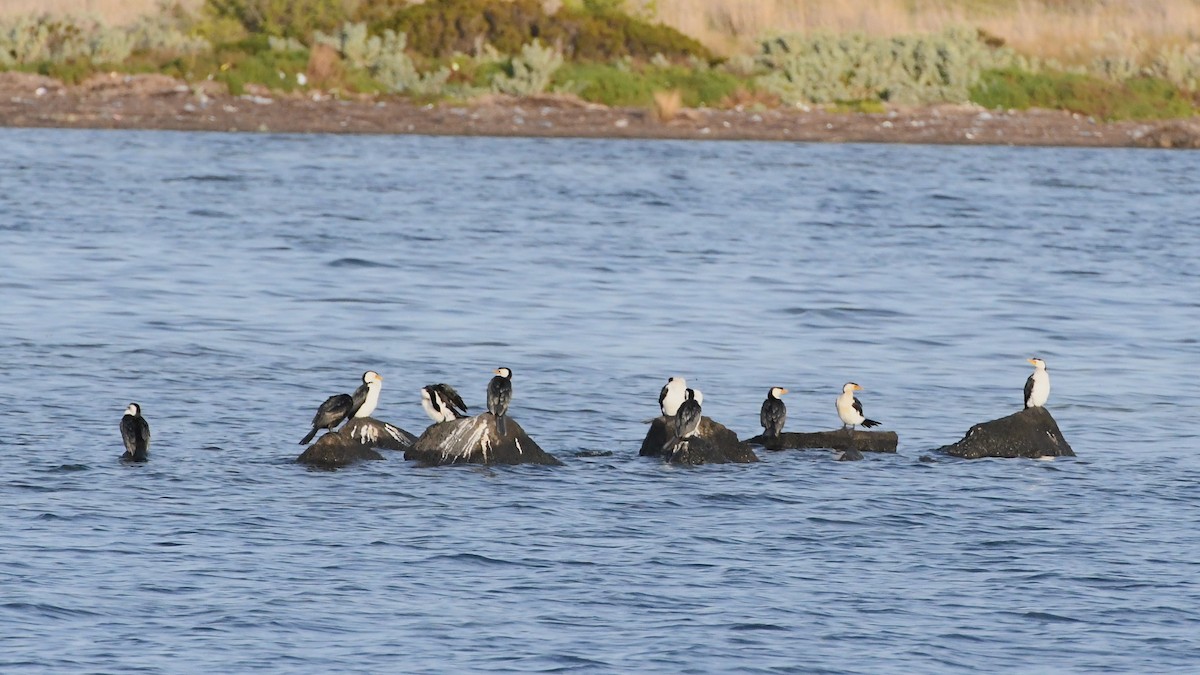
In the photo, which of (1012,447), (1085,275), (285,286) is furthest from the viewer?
(1085,275)

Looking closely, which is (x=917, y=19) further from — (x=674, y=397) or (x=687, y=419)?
(x=687, y=419)

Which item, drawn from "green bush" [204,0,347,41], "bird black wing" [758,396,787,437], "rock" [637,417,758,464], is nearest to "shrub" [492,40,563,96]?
"green bush" [204,0,347,41]

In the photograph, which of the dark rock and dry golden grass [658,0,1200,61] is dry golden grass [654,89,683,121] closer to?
dry golden grass [658,0,1200,61]

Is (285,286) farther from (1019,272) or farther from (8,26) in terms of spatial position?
(8,26)

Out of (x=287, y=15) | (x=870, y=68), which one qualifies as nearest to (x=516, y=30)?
(x=287, y=15)

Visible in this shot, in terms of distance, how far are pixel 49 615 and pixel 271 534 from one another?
2.80 m

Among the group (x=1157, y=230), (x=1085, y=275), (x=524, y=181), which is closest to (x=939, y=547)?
(x=1085, y=275)

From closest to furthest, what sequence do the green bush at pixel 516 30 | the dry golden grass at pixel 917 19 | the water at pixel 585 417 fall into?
the water at pixel 585 417, the green bush at pixel 516 30, the dry golden grass at pixel 917 19

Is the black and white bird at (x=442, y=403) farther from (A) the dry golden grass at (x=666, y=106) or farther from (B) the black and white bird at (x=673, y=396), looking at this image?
(A) the dry golden grass at (x=666, y=106)

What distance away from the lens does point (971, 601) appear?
15266mm

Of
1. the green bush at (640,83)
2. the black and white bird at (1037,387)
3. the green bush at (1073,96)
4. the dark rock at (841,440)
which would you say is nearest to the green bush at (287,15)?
the green bush at (640,83)

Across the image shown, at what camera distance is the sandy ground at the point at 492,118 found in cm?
5844

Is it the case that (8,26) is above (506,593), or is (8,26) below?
above

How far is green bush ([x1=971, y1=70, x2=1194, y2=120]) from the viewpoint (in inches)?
2586
